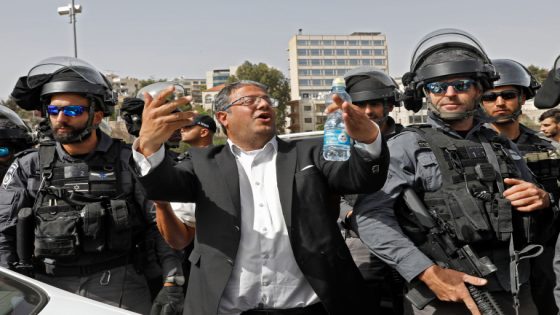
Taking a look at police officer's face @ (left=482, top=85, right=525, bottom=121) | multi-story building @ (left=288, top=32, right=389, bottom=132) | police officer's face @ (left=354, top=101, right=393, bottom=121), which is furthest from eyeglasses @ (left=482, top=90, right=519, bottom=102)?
multi-story building @ (left=288, top=32, right=389, bottom=132)

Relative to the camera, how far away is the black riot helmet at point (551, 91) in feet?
8.94

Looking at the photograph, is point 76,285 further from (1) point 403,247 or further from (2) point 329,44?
(2) point 329,44

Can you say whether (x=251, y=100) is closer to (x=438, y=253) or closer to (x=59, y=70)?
(x=438, y=253)

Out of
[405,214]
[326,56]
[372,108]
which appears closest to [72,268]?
[405,214]

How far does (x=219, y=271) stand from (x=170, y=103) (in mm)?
806

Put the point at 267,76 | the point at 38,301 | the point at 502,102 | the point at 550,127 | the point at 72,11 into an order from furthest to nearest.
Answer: the point at 267,76, the point at 72,11, the point at 550,127, the point at 502,102, the point at 38,301

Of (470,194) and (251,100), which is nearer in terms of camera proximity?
(470,194)

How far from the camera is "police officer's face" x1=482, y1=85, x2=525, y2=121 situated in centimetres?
422

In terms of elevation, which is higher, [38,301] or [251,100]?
[251,100]

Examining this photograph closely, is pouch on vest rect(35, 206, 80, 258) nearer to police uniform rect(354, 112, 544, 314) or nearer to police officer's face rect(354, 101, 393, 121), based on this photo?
police uniform rect(354, 112, 544, 314)

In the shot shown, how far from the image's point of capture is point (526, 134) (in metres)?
4.31

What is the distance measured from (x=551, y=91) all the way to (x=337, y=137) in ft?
4.06

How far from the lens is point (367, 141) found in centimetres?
229

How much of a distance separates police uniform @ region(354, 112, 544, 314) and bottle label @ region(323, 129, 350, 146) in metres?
0.44
